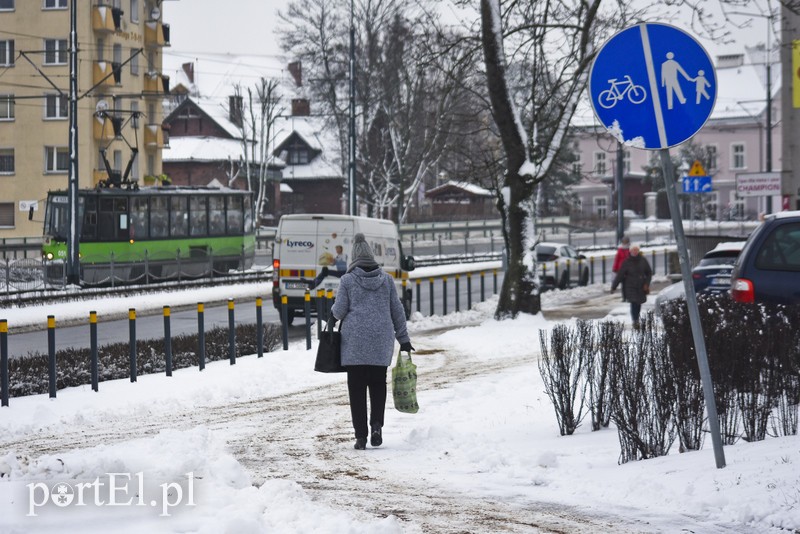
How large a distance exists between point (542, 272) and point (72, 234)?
14.1 metres

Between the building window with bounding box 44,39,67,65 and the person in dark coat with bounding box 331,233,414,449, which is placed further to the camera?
the building window with bounding box 44,39,67,65

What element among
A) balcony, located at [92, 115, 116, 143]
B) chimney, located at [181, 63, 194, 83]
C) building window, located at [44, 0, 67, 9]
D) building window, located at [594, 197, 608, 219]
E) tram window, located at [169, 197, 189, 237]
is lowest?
tram window, located at [169, 197, 189, 237]

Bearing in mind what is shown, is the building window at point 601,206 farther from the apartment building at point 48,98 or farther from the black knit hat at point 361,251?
the black knit hat at point 361,251

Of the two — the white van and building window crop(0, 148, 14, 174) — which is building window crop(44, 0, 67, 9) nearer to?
building window crop(0, 148, 14, 174)

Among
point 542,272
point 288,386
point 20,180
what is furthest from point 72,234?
point 20,180

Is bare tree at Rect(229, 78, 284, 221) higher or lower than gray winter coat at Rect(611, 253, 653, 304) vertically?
higher

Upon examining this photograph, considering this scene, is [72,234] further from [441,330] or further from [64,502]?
[64,502]

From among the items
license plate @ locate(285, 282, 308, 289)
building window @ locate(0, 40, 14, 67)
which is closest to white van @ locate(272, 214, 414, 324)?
license plate @ locate(285, 282, 308, 289)

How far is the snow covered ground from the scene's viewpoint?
6.71m

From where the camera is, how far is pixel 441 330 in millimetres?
24219

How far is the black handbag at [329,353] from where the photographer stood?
1006 cm

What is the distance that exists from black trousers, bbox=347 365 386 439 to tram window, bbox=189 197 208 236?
33605 mm

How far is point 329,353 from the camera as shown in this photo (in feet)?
33.0

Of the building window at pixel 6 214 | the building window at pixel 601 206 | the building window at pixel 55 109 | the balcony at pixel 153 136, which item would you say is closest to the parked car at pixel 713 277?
the building window at pixel 55 109
